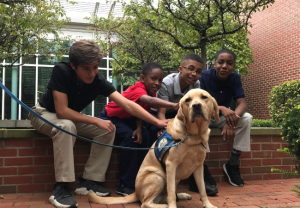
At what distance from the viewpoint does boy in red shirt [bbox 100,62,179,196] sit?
356cm

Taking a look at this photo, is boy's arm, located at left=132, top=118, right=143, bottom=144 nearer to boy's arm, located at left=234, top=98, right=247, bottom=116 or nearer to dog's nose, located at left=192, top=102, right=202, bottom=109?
dog's nose, located at left=192, top=102, right=202, bottom=109

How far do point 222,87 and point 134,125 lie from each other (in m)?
1.45

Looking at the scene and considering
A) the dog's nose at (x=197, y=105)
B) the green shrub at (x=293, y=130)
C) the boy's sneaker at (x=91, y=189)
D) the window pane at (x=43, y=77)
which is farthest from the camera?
the window pane at (x=43, y=77)

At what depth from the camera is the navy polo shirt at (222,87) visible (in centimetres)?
421

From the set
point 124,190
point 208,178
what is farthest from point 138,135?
point 208,178

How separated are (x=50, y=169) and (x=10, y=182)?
49cm

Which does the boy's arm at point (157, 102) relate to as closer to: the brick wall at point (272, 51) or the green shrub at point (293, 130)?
the green shrub at point (293, 130)

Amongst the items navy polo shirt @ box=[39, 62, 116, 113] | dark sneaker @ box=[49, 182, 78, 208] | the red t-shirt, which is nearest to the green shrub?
the red t-shirt

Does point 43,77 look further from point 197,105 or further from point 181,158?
point 197,105

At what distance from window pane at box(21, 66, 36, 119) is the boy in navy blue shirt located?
13268 millimetres

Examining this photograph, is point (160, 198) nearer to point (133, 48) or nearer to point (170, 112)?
point (170, 112)

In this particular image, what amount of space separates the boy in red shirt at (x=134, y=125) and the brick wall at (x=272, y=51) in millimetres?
11200

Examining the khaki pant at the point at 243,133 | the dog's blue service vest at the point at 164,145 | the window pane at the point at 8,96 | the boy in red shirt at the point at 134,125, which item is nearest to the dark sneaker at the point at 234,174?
the khaki pant at the point at 243,133

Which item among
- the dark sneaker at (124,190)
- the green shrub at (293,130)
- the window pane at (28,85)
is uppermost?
the window pane at (28,85)
